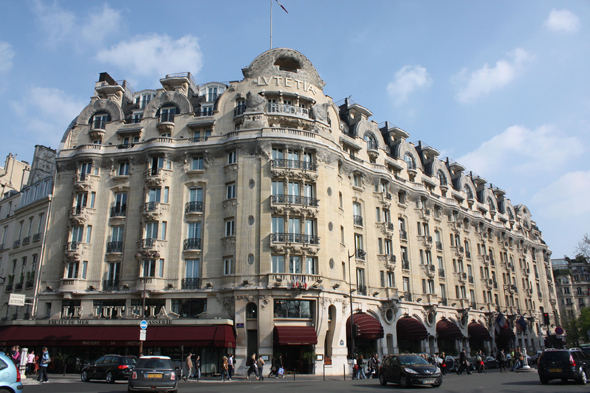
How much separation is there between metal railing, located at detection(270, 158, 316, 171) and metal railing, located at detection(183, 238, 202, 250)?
29.1 feet

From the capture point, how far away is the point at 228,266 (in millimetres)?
36094

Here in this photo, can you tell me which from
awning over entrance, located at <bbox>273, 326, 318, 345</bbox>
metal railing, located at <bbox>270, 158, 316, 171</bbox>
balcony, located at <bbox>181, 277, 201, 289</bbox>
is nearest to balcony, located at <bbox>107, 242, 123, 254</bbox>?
balcony, located at <bbox>181, 277, 201, 289</bbox>

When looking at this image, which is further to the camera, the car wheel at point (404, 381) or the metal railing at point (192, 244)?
the metal railing at point (192, 244)

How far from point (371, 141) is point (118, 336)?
31587 millimetres

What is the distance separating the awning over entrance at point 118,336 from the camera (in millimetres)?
32406

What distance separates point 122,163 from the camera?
4091 centimetres

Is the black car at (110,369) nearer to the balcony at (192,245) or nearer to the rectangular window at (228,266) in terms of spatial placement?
the rectangular window at (228,266)

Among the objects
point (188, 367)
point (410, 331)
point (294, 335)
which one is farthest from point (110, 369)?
point (410, 331)

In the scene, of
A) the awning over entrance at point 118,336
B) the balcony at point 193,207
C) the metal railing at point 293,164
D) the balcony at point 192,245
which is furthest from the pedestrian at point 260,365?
the metal railing at point 293,164

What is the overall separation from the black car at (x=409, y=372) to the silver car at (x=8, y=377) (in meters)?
15.5

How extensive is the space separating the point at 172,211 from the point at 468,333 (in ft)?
125

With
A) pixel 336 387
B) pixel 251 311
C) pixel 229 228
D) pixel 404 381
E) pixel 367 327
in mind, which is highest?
pixel 229 228

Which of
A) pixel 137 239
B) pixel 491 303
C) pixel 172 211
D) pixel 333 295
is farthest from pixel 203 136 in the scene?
pixel 491 303

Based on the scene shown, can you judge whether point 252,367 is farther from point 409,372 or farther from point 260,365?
point 409,372
